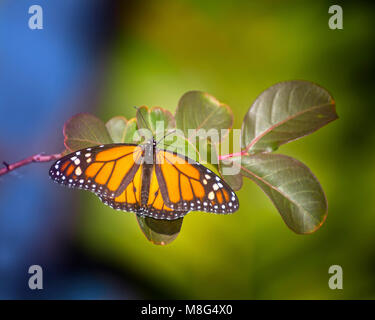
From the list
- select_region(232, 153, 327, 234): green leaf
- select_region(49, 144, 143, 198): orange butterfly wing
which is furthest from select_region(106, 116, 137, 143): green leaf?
select_region(232, 153, 327, 234): green leaf

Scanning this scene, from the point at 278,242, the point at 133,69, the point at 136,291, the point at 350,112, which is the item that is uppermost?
the point at 133,69

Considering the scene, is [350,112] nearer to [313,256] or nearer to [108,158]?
[313,256]

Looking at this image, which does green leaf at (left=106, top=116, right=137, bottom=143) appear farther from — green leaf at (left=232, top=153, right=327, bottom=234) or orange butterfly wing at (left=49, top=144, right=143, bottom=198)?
green leaf at (left=232, top=153, right=327, bottom=234)

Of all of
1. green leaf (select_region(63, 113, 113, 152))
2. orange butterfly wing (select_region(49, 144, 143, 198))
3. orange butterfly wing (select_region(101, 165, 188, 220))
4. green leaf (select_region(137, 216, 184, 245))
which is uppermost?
green leaf (select_region(63, 113, 113, 152))

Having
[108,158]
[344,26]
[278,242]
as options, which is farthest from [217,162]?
[344,26]

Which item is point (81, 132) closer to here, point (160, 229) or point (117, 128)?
point (117, 128)

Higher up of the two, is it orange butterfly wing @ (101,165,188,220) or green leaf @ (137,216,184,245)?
orange butterfly wing @ (101,165,188,220)

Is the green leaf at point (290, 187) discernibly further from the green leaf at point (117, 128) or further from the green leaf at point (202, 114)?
the green leaf at point (117, 128)
